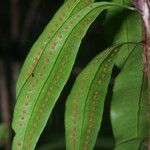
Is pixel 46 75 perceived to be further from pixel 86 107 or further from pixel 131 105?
pixel 131 105

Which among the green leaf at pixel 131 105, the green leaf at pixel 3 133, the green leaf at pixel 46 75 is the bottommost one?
the green leaf at pixel 3 133

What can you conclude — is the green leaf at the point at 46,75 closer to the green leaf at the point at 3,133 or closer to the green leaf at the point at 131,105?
the green leaf at the point at 131,105

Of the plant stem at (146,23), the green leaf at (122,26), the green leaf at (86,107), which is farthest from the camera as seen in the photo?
the green leaf at (122,26)

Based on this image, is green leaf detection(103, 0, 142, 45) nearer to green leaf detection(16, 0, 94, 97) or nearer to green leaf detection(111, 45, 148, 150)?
green leaf detection(111, 45, 148, 150)

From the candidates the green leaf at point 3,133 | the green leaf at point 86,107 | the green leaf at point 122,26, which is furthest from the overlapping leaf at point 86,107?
the green leaf at point 3,133

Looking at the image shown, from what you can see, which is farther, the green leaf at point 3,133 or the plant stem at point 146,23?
the green leaf at point 3,133

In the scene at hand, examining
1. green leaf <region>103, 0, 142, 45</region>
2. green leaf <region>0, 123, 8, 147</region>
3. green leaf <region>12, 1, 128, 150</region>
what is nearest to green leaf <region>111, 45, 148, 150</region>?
green leaf <region>103, 0, 142, 45</region>
